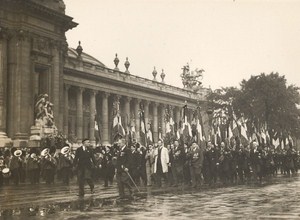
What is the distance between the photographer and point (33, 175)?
24734 mm

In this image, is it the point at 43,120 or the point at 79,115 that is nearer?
the point at 43,120

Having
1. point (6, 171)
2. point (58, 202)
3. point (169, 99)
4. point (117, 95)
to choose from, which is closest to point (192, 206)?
point (58, 202)

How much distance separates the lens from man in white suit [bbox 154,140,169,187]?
71.3 ft

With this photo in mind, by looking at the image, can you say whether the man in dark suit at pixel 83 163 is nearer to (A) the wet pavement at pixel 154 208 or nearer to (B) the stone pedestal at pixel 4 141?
(A) the wet pavement at pixel 154 208

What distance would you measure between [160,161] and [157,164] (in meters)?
0.23

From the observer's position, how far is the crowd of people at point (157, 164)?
2173cm

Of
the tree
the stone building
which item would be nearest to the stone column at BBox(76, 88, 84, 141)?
the stone building

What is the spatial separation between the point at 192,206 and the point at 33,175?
14.0 meters

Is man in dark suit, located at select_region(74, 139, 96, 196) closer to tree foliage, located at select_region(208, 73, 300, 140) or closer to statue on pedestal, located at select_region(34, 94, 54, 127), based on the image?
statue on pedestal, located at select_region(34, 94, 54, 127)

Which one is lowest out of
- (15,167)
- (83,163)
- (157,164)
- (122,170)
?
(122,170)

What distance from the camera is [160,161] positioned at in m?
22.0

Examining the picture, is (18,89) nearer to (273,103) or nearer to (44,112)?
(44,112)

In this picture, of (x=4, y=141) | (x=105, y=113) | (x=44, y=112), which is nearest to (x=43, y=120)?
(x=44, y=112)

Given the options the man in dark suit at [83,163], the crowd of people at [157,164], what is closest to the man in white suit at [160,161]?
the crowd of people at [157,164]
